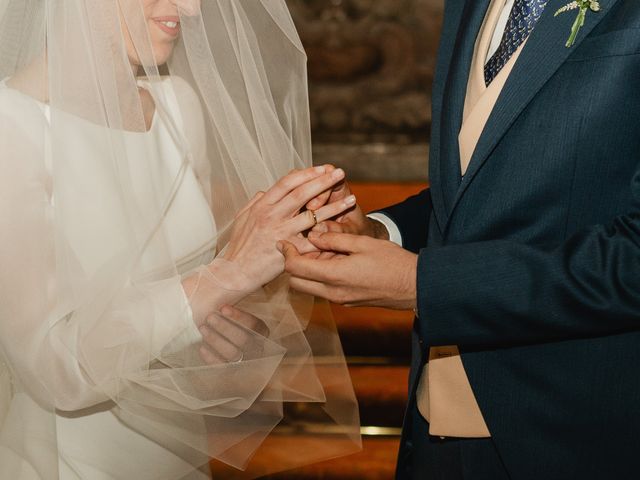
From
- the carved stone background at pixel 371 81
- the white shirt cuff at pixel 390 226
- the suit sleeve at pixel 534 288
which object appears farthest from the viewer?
the carved stone background at pixel 371 81

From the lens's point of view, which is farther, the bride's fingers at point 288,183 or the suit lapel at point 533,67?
the bride's fingers at point 288,183

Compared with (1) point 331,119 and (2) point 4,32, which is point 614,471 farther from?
(1) point 331,119

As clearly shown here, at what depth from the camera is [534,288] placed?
1500mm

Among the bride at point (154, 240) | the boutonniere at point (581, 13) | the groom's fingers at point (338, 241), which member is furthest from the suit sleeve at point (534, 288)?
the bride at point (154, 240)

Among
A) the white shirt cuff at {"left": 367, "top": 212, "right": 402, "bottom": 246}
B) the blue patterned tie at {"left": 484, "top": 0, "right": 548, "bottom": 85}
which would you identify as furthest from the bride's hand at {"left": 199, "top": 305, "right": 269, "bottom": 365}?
the blue patterned tie at {"left": 484, "top": 0, "right": 548, "bottom": 85}

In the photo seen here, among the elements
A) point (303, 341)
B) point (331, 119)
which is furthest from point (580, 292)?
point (331, 119)

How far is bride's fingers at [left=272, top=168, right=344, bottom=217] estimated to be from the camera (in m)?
1.76

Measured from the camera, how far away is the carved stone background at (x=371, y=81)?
5.66 m

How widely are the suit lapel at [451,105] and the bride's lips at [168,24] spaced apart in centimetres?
55

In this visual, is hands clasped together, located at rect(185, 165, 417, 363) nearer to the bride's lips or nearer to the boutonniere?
the bride's lips

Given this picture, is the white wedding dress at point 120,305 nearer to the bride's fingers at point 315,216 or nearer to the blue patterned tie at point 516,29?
the bride's fingers at point 315,216

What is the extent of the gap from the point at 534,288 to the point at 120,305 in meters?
0.73

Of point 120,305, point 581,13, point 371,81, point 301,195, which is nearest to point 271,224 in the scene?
point 301,195

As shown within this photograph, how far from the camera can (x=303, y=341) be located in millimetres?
1833
